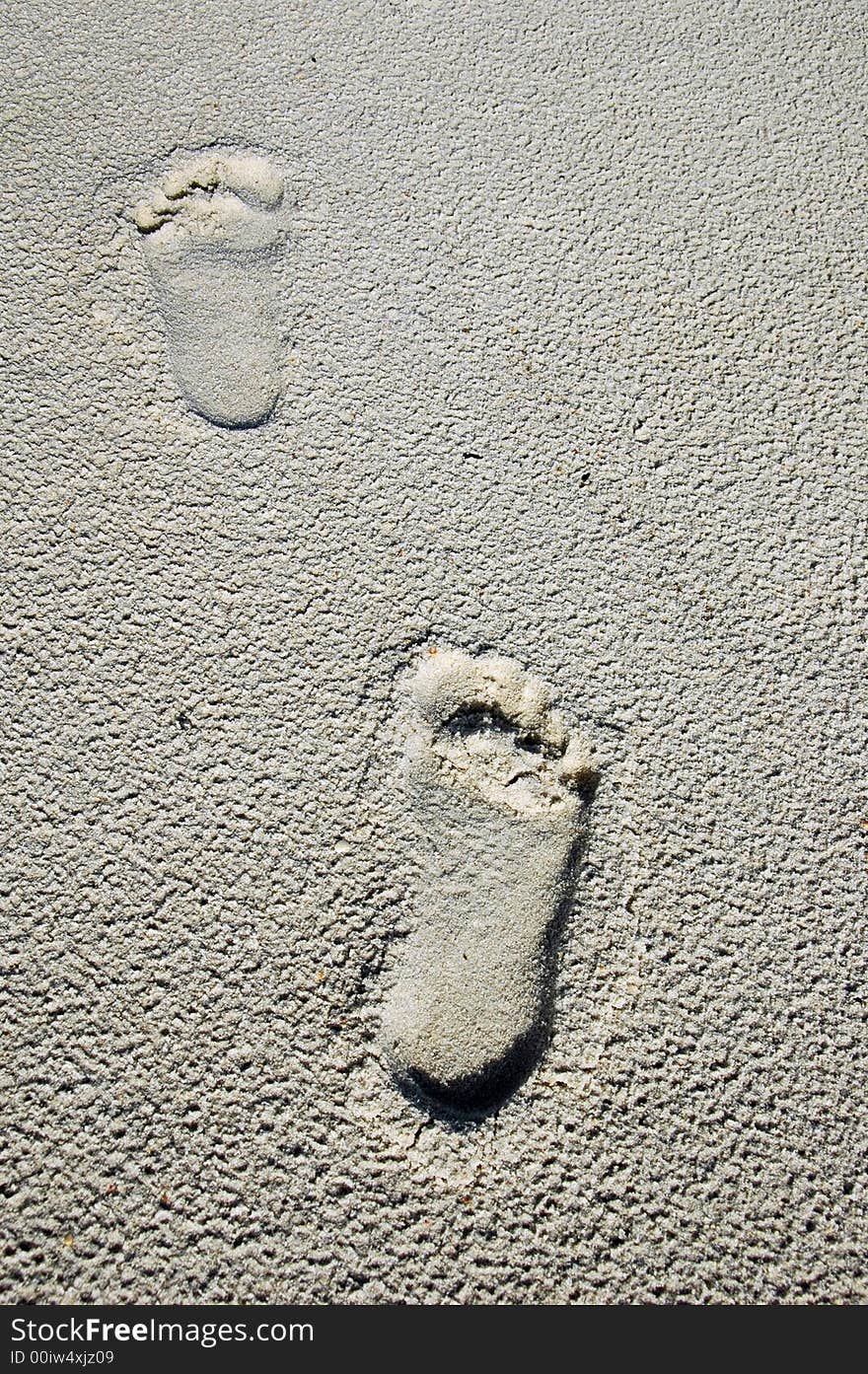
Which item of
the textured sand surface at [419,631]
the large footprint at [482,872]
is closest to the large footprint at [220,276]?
the textured sand surface at [419,631]

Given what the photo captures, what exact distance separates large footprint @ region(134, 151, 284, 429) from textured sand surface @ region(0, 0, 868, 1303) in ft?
0.17

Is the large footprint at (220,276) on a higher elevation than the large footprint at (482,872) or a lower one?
higher

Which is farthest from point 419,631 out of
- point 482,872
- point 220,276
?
point 220,276

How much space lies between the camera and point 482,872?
189 cm

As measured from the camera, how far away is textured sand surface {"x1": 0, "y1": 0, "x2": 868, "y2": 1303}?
161cm

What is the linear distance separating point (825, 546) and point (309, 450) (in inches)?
46.5

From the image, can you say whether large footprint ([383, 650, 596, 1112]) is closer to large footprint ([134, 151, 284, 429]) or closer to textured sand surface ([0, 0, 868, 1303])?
textured sand surface ([0, 0, 868, 1303])

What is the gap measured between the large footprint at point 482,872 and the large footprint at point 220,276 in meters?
0.93

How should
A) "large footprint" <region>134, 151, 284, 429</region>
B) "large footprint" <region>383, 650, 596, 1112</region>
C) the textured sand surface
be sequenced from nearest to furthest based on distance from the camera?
the textured sand surface
"large footprint" <region>383, 650, 596, 1112</region>
"large footprint" <region>134, 151, 284, 429</region>

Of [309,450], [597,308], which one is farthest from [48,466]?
[597,308]

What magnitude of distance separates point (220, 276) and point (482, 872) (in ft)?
5.76

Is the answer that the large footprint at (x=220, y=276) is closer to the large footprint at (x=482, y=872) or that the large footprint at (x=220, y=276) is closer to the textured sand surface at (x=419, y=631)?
the textured sand surface at (x=419, y=631)

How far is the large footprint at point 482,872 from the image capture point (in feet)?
5.72

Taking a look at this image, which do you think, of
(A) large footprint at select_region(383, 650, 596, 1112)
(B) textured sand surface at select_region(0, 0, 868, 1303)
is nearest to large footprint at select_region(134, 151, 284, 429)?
(B) textured sand surface at select_region(0, 0, 868, 1303)
